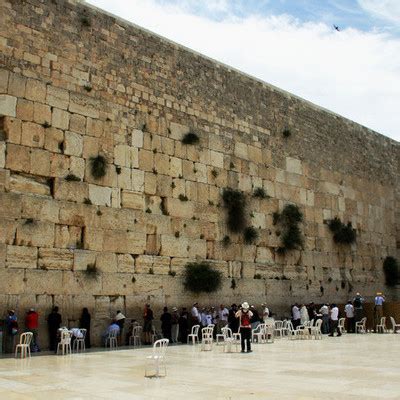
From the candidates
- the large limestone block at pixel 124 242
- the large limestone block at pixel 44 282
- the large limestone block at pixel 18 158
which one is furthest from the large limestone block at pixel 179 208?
the large limestone block at pixel 18 158

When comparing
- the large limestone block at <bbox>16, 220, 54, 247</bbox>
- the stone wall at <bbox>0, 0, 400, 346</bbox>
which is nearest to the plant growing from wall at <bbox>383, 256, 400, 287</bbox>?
the stone wall at <bbox>0, 0, 400, 346</bbox>

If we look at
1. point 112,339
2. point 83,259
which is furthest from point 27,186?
point 112,339

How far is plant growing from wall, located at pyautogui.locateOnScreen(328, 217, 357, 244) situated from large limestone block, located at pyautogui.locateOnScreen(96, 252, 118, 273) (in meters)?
9.80

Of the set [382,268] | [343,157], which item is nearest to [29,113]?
[343,157]

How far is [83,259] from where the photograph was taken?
1297 cm

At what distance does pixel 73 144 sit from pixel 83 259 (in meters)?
2.68

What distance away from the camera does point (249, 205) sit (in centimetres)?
1762

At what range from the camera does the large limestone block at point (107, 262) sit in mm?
13266

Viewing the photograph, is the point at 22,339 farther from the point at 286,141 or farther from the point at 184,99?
the point at 286,141

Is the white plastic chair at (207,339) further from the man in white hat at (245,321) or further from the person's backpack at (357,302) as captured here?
the person's backpack at (357,302)

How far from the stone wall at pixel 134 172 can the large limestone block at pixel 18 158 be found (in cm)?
3

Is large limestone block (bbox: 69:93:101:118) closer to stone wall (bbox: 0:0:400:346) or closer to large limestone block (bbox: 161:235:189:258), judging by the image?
stone wall (bbox: 0:0:400:346)

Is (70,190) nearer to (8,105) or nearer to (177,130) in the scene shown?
(8,105)

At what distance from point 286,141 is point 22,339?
11667 mm
